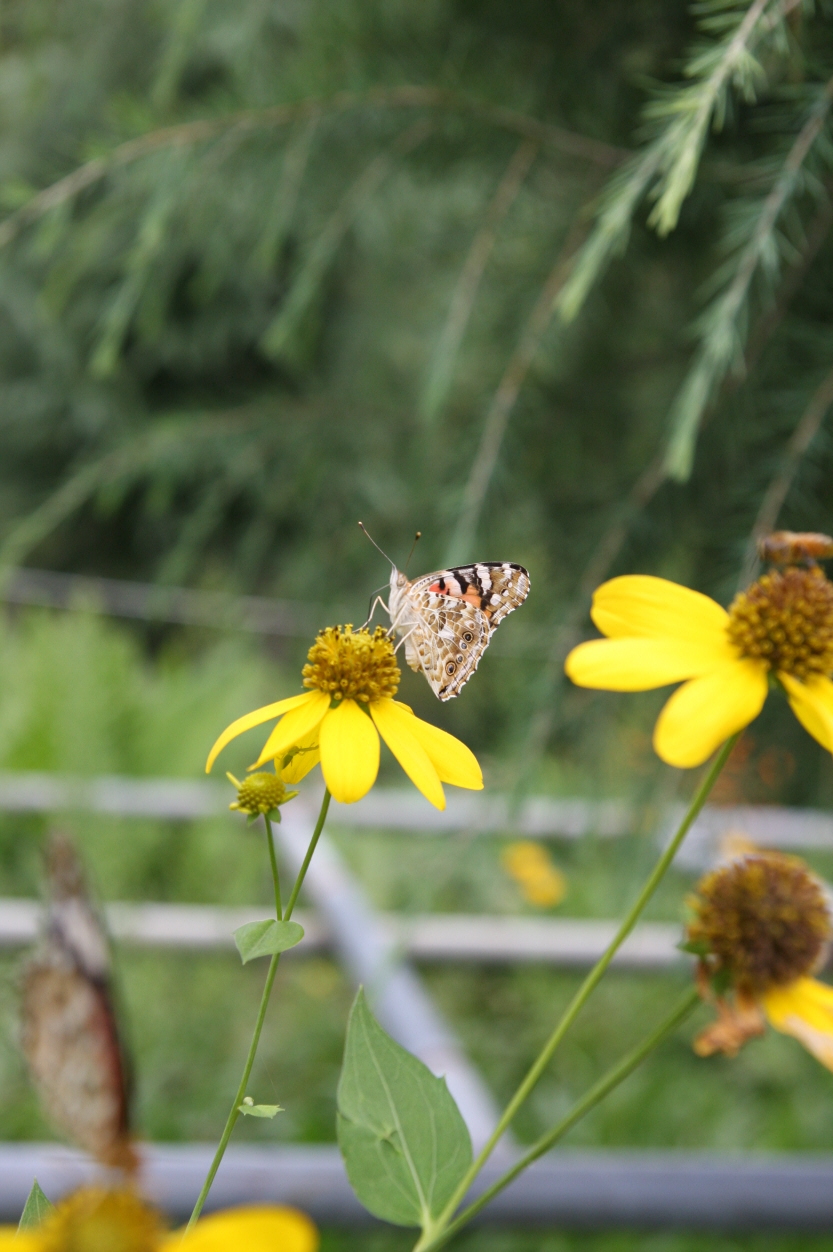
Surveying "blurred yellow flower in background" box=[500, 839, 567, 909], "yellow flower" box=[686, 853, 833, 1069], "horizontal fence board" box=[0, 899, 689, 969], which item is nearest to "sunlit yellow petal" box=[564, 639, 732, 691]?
"yellow flower" box=[686, 853, 833, 1069]

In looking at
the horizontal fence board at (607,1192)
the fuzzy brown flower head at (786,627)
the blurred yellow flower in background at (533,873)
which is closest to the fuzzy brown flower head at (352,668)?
the fuzzy brown flower head at (786,627)

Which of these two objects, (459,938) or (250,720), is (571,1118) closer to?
(250,720)

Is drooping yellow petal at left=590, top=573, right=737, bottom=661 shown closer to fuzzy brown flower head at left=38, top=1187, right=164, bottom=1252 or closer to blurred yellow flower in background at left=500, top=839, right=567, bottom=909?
fuzzy brown flower head at left=38, top=1187, right=164, bottom=1252

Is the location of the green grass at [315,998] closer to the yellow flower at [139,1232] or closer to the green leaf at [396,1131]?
the green leaf at [396,1131]

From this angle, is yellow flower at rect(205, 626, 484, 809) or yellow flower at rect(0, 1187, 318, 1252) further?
yellow flower at rect(205, 626, 484, 809)

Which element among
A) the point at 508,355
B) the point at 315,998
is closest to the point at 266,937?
the point at 508,355

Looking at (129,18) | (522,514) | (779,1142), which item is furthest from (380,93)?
(129,18)

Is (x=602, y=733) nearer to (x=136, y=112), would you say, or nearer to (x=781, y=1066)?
(x=136, y=112)
